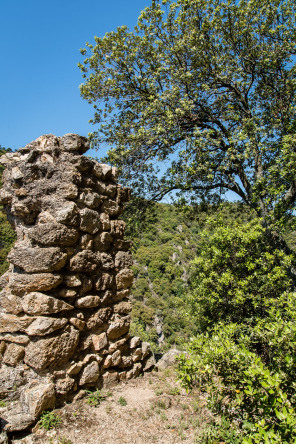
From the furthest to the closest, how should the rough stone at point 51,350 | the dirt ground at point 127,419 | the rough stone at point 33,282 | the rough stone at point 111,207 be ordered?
1. the rough stone at point 111,207
2. the rough stone at point 33,282
3. the rough stone at point 51,350
4. the dirt ground at point 127,419

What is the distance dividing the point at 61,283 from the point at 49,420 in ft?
5.40

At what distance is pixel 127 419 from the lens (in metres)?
3.66

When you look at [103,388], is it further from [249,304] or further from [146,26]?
[146,26]

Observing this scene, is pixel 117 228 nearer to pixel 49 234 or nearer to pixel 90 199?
pixel 90 199

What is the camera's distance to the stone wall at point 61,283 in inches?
143

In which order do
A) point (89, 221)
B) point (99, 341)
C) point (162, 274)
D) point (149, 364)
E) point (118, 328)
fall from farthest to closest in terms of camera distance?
point (162, 274)
point (149, 364)
point (118, 328)
point (89, 221)
point (99, 341)

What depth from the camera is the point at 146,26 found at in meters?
8.18

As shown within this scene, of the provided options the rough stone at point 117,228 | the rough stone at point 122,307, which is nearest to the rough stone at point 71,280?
the rough stone at point 122,307

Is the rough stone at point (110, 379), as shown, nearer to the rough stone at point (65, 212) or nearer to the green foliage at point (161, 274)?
the rough stone at point (65, 212)

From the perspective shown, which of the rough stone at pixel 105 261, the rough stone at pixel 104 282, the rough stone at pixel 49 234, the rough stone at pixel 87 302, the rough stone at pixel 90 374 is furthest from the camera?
the rough stone at pixel 105 261

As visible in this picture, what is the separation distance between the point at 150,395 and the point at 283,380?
2736 mm

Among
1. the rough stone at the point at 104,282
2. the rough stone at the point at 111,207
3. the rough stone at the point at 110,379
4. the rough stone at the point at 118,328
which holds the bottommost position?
the rough stone at the point at 110,379

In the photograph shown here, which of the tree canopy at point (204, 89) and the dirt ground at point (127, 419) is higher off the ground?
the tree canopy at point (204, 89)

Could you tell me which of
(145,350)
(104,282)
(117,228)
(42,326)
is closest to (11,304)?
(42,326)
